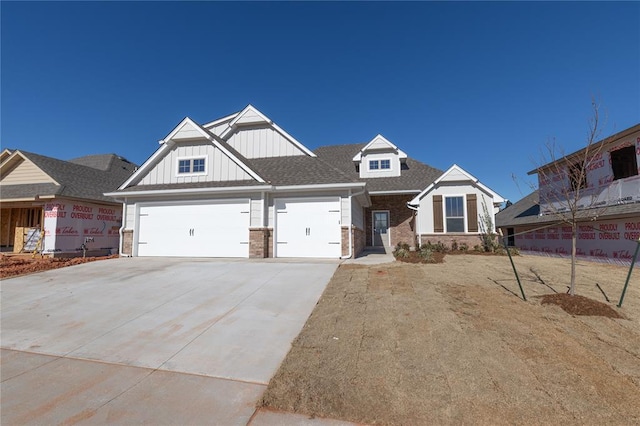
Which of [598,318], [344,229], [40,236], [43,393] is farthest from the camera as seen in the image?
[40,236]

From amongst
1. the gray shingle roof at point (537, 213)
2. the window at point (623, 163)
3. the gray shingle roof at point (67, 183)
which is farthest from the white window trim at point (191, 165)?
the window at point (623, 163)

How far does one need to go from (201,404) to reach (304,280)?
4.82 metres

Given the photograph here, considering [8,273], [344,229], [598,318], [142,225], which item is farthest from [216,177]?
[598,318]

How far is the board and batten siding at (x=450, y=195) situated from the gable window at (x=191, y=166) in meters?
11.1

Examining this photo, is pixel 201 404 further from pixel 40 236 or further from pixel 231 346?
pixel 40 236

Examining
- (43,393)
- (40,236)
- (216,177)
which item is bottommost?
(43,393)

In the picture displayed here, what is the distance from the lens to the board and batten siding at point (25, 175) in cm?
1516

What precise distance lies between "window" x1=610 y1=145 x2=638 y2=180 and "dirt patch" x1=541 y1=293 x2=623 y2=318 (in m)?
10.9

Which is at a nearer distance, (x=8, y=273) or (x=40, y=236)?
(x=8, y=273)

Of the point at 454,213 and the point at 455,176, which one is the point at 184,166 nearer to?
the point at 455,176

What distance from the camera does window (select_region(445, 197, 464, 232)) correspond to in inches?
599

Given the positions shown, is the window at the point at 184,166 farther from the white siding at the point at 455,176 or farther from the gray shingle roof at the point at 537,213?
the gray shingle roof at the point at 537,213

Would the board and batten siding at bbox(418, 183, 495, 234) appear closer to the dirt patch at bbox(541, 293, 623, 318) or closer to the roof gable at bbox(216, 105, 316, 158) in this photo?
the roof gable at bbox(216, 105, 316, 158)

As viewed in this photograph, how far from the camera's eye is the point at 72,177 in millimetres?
15891
